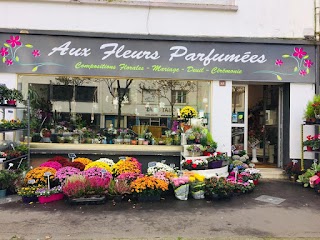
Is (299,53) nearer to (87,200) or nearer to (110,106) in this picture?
(110,106)

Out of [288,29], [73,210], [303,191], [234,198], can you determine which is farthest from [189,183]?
[288,29]

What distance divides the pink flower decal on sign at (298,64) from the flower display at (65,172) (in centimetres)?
657

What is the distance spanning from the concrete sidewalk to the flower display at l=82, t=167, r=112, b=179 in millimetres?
766

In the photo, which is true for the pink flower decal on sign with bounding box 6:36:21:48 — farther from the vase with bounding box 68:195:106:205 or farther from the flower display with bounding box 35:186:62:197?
the vase with bounding box 68:195:106:205

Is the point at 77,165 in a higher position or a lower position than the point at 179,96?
lower

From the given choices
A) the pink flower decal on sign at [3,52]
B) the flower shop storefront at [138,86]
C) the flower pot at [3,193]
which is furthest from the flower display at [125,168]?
the pink flower decal on sign at [3,52]

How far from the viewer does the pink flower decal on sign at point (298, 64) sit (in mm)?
9633

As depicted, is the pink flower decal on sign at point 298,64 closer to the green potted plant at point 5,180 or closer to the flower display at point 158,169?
the flower display at point 158,169

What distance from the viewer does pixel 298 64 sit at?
380 inches

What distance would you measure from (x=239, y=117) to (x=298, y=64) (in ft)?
8.30

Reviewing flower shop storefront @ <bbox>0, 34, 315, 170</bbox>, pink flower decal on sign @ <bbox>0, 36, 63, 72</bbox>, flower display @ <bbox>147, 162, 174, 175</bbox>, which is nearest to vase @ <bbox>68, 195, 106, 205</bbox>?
flower display @ <bbox>147, 162, 174, 175</bbox>

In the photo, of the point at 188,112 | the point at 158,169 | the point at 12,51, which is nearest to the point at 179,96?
the point at 188,112

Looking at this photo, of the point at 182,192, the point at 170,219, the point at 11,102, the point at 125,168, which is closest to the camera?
the point at 170,219

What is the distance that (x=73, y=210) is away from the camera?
619 cm
